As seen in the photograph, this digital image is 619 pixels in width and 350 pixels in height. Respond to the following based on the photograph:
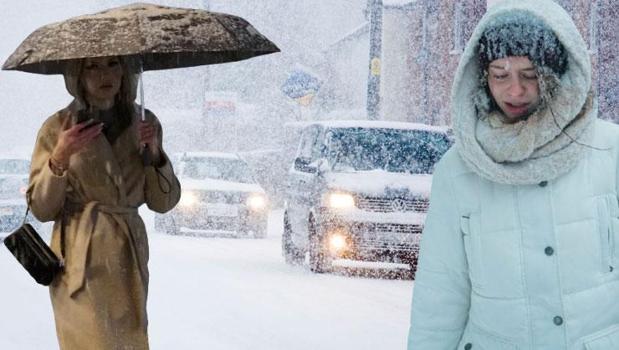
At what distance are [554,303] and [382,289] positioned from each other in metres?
9.09

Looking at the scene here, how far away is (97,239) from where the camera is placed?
4922 millimetres

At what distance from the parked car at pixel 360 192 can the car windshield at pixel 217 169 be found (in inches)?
205

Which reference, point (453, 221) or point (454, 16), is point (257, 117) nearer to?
point (454, 16)

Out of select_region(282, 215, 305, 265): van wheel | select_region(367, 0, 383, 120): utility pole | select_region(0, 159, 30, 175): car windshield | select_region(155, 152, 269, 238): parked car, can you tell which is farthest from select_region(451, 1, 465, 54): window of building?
select_region(282, 215, 305, 265): van wheel

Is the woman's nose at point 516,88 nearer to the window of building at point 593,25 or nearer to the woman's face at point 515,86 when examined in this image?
the woman's face at point 515,86

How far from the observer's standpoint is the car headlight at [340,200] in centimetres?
1310

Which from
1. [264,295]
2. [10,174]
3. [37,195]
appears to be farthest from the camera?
[10,174]

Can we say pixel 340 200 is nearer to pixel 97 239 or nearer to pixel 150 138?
pixel 150 138

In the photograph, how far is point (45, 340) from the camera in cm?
871

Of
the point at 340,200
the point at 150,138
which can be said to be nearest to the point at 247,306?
the point at 340,200

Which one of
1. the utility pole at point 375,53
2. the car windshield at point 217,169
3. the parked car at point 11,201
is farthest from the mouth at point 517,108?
the utility pole at point 375,53

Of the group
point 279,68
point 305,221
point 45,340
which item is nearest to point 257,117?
point 279,68

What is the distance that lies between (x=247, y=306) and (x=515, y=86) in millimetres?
7728

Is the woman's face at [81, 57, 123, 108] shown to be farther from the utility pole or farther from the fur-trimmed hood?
the utility pole
